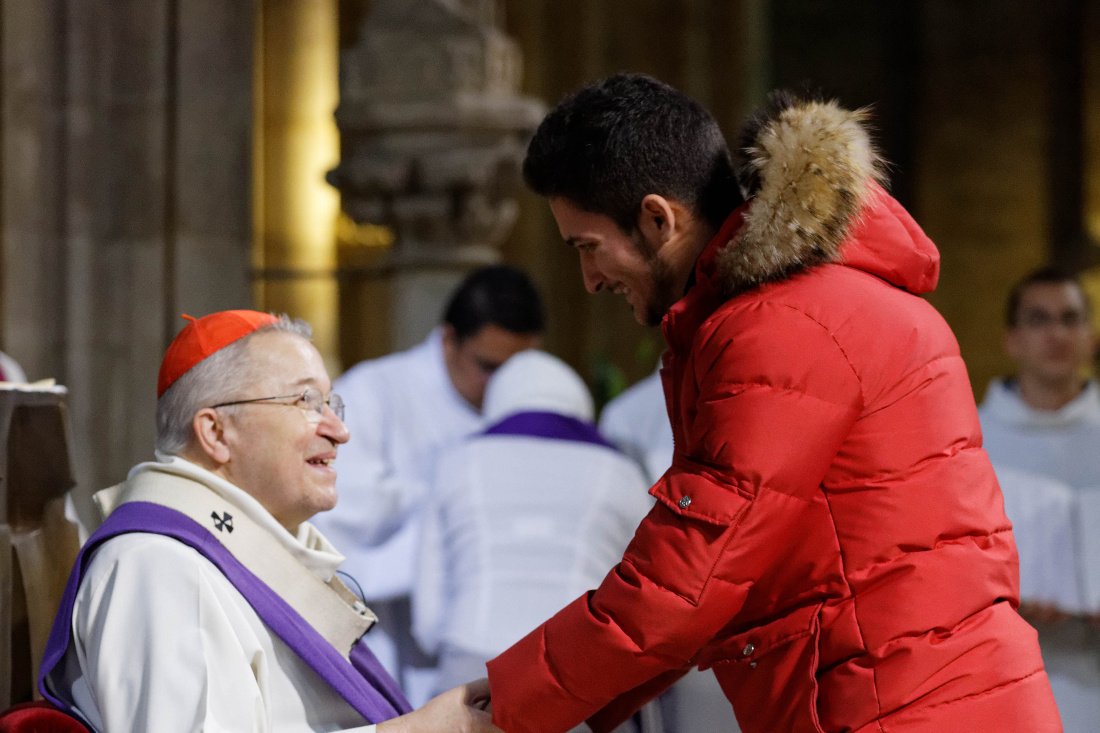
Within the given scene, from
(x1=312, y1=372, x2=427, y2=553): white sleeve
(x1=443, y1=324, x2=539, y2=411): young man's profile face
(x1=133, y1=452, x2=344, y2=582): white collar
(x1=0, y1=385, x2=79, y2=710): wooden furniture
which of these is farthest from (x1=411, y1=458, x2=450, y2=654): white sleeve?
(x1=133, y1=452, x2=344, y2=582): white collar

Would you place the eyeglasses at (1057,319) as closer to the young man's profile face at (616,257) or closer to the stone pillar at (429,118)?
the stone pillar at (429,118)

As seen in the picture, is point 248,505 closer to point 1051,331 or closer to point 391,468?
point 391,468

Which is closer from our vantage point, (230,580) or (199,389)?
Answer: (230,580)

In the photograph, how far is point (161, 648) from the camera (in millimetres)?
2391

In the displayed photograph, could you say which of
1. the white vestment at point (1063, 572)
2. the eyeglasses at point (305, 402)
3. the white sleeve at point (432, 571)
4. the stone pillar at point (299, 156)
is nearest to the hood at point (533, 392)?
the white sleeve at point (432, 571)

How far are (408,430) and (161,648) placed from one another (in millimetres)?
3479

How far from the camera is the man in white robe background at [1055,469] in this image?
4922 mm

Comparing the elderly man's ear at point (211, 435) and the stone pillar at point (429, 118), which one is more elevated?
the stone pillar at point (429, 118)

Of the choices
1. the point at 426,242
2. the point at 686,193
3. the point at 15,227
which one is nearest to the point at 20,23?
the point at 15,227

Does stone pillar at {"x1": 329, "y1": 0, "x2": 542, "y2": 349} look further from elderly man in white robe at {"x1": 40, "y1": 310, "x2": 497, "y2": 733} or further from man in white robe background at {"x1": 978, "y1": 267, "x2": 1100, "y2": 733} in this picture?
elderly man in white robe at {"x1": 40, "y1": 310, "x2": 497, "y2": 733}

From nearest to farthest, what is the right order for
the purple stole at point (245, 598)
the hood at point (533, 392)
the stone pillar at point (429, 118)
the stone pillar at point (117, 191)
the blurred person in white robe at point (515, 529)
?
the purple stole at point (245, 598) → the blurred person in white robe at point (515, 529) → the hood at point (533, 392) → the stone pillar at point (117, 191) → the stone pillar at point (429, 118)

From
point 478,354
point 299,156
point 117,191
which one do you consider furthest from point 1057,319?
point 299,156

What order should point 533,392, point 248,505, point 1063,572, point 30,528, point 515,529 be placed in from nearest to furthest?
point 248,505 < point 30,528 < point 515,529 < point 533,392 < point 1063,572

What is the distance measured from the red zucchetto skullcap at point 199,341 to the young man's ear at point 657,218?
2.54 feet
